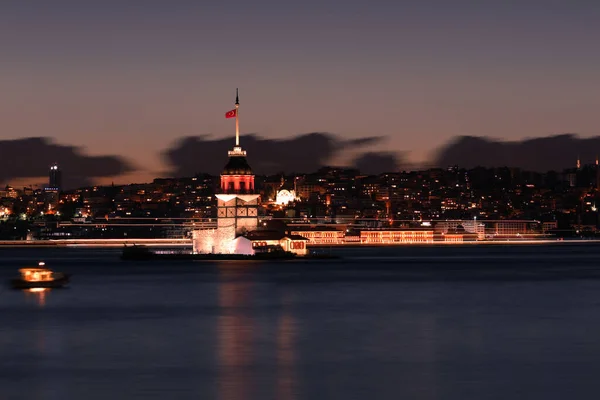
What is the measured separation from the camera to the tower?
96.7m

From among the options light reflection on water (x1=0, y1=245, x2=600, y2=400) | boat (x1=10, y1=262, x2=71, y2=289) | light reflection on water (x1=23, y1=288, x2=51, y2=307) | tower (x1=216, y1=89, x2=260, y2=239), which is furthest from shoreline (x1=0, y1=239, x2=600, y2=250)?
light reflection on water (x1=0, y1=245, x2=600, y2=400)

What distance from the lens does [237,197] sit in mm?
98625

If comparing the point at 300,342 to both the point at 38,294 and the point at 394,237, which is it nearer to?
the point at 38,294

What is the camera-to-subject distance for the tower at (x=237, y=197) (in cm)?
9669

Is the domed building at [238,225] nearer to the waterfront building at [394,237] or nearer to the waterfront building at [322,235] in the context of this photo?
the waterfront building at [322,235]

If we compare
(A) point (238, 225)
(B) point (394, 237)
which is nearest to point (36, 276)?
(A) point (238, 225)

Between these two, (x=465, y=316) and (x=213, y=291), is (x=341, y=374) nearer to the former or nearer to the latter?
(x=465, y=316)

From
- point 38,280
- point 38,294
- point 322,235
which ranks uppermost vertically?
point 322,235

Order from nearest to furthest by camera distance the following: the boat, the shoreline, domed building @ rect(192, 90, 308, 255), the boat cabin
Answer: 1. the boat
2. the boat cabin
3. domed building @ rect(192, 90, 308, 255)
4. the shoreline

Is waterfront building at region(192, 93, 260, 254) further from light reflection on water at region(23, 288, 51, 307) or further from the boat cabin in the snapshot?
light reflection on water at region(23, 288, 51, 307)

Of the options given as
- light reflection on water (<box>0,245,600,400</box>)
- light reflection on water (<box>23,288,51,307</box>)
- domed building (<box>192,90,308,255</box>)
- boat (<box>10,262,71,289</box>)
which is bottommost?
light reflection on water (<box>0,245,600,400</box>)

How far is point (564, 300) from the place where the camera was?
46.7 metres

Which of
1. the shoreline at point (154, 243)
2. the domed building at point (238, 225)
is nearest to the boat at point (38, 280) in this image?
the domed building at point (238, 225)

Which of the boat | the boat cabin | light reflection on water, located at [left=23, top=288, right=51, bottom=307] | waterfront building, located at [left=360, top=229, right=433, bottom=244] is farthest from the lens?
waterfront building, located at [left=360, top=229, right=433, bottom=244]
